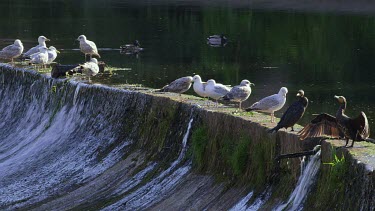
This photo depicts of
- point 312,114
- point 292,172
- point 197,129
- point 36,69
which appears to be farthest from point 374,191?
point 36,69

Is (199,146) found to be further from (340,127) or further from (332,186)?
(332,186)

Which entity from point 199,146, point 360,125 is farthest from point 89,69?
point 360,125

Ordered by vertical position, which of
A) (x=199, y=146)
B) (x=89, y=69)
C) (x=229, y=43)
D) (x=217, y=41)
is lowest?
(x=199, y=146)

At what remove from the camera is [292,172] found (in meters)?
19.2

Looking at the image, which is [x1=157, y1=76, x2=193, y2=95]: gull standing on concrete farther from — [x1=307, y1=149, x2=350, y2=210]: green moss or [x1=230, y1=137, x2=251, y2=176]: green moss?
[x1=307, y1=149, x2=350, y2=210]: green moss

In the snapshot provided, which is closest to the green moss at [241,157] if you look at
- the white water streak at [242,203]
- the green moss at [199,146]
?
the white water streak at [242,203]

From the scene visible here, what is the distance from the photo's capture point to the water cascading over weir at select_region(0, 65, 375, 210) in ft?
62.1

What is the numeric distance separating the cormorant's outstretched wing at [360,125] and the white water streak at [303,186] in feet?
3.55

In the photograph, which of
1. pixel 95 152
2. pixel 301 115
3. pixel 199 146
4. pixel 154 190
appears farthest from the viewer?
pixel 95 152

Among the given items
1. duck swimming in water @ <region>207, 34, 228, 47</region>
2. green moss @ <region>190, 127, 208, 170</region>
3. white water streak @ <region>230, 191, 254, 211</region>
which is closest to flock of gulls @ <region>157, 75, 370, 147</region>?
green moss @ <region>190, 127, 208, 170</region>

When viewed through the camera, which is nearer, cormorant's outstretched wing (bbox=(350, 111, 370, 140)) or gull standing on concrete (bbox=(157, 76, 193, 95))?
cormorant's outstretched wing (bbox=(350, 111, 370, 140))

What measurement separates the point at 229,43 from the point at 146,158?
29549 mm

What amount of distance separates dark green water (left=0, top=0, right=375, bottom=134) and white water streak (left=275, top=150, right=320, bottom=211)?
38.6 ft

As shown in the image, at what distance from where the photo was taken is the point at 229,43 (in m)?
53.4
